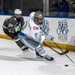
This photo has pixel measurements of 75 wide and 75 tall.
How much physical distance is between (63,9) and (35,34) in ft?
7.72

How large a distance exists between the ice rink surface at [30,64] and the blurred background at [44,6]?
118cm

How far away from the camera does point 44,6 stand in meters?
7.68

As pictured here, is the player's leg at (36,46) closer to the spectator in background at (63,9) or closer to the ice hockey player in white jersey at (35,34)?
the ice hockey player in white jersey at (35,34)

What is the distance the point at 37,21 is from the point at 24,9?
3470 millimetres

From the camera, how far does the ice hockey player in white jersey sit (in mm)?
4953

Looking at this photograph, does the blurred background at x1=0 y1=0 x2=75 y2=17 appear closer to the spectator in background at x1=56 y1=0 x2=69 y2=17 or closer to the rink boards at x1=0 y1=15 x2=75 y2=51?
the spectator in background at x1=56 y1=0 x2=69 y2=17

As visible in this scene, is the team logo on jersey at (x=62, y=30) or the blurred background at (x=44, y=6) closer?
the team logo on jersey at (x=62, y=30)

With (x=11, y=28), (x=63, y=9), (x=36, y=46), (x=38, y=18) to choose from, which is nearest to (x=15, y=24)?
(x=11, y=28)

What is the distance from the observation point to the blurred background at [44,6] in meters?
6.92

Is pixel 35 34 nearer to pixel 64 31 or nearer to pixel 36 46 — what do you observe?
pixel 36 46

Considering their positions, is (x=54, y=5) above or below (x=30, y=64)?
above

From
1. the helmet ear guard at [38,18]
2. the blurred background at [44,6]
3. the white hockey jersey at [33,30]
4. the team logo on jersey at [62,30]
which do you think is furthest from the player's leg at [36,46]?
the blurred background at [44,6]

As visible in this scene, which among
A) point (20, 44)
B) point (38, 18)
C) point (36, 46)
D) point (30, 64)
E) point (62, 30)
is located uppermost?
point (38, 18)

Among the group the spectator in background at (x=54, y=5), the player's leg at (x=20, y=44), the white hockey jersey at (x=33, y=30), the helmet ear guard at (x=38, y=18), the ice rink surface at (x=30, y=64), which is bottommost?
the ice rink surface at (x=30, y=64)
